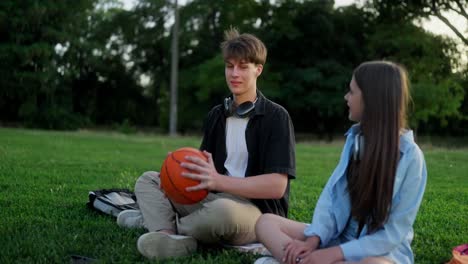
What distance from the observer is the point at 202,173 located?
3.30 meters

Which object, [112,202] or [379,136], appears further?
[112,202]

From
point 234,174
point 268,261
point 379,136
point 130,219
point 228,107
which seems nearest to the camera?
point 379,136

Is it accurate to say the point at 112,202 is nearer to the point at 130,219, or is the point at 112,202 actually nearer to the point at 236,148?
the point at 130,219

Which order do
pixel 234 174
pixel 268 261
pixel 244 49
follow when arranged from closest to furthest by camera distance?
pixel 268 261, pixel 244 49, pixel 234 174

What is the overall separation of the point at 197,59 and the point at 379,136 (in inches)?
1293

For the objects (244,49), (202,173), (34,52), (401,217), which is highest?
(34,52)

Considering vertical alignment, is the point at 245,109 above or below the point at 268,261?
above

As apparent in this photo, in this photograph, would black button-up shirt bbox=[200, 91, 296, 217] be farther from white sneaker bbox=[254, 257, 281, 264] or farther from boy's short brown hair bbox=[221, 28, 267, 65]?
white sneaker bbox=[254, 257, 281, 264]

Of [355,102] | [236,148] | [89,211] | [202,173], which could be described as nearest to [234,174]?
[236,148]

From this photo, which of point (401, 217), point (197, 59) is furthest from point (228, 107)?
point (197, 59)

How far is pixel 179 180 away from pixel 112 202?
5.89 ft

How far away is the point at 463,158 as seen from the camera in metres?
12.9

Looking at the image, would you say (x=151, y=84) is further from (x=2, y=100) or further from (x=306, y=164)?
(x=306, y=164)

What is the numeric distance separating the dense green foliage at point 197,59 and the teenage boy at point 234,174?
24.8 meters
